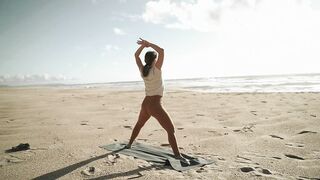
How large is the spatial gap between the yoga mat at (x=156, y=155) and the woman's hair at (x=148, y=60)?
148 cm

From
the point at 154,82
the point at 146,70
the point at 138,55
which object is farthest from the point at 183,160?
the point at 138,55

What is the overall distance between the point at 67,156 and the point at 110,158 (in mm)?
779

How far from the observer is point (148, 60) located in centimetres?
414

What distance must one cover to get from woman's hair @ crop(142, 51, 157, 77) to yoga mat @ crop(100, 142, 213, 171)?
1478 millimetres

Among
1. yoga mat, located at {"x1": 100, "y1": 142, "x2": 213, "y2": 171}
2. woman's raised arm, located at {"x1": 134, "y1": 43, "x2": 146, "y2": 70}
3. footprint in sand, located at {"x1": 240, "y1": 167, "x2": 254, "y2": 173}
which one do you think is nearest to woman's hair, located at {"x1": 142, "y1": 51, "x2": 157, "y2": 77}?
woman's raised arm, located at {"x1": 134, "y1": 43, "x2": 146, "y2": 70}

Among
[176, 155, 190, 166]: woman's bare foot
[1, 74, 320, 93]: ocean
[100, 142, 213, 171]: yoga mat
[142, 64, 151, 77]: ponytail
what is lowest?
[100, 142, 213, 171]: yoga mat

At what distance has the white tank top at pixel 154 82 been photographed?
13.5 feet

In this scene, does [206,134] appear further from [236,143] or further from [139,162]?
[139,162]

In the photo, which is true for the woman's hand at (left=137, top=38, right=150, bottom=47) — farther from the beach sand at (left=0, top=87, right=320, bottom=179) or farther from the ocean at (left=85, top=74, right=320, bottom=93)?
the ocean at (left=85, top=74, right=320, bottom=93)

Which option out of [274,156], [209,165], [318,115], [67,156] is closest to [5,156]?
[67,156]

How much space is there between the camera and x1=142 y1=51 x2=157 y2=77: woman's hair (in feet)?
13.5

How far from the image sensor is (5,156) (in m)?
4.39

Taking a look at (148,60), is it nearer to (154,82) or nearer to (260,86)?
(154,82)

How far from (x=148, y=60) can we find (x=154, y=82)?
386mm
